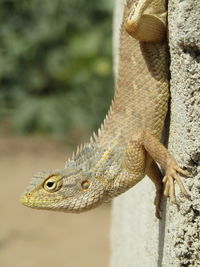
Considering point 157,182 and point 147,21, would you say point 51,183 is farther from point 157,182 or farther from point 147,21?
point 147,21

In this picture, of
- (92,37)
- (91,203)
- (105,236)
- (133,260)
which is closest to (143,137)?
(91,203)

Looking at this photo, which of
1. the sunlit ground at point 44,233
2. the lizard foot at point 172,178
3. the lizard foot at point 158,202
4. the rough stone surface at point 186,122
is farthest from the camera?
the sunlit ground at point 44,233

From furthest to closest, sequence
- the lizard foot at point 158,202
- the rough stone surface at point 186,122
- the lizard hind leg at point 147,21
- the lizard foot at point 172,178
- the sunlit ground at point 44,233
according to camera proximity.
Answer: the sunlit ground at point 44,233 → the lizard foot at point 158,202 → the lizard hind leg at point 147,21 → the lizard foot at point 172,178 → the rough stone surface at point 186,122

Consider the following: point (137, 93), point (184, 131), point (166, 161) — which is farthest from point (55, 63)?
point (184, 131)

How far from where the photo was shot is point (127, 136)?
121 inches

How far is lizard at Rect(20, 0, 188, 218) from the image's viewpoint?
2953 mm

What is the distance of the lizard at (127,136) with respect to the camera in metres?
2.95

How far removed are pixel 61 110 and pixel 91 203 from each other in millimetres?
8025

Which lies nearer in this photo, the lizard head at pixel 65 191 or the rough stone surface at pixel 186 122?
the rough stone surface at pixel 186 122

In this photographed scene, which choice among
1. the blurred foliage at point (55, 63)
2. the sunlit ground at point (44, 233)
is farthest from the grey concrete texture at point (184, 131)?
the blurred foliage at point (55, 63)

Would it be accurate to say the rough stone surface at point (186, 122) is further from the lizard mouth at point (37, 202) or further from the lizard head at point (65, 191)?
the lizard mouth at point (37, 202)

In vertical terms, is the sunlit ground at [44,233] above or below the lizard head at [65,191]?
above

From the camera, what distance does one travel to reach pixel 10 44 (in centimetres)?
1055

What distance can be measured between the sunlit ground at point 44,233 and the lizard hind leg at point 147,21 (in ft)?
17.9
